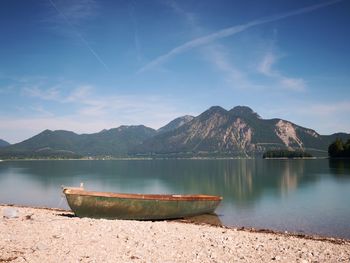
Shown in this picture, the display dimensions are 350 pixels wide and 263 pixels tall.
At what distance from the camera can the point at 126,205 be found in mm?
27469

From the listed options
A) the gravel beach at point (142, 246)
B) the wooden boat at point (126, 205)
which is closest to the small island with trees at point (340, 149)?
the wooden boat at point (126, 205)

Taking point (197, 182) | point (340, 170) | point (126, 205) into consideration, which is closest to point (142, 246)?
point (126, 205)

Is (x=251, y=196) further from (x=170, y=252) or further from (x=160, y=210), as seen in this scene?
(x=170, y=252)

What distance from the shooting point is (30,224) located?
2330cm

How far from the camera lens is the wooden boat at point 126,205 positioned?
26.5 m

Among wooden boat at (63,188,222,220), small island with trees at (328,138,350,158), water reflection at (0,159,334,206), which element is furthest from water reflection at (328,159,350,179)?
wooden boat at (63,188,222,220)

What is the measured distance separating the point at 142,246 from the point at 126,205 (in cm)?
990

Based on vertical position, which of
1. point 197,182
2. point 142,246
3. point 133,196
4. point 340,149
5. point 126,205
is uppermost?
point 340,149

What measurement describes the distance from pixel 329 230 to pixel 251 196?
80.2ft

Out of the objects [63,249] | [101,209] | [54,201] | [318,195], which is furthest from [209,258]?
[318,195]

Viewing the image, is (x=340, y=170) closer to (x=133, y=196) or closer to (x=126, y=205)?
(x=133, y=196)

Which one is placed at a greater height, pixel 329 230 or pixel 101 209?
pixel 101 209

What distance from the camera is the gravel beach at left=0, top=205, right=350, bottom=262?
1566cm

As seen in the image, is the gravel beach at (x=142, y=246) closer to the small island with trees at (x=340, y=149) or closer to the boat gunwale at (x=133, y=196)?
the boat gunwale at (x=133, y=196)
